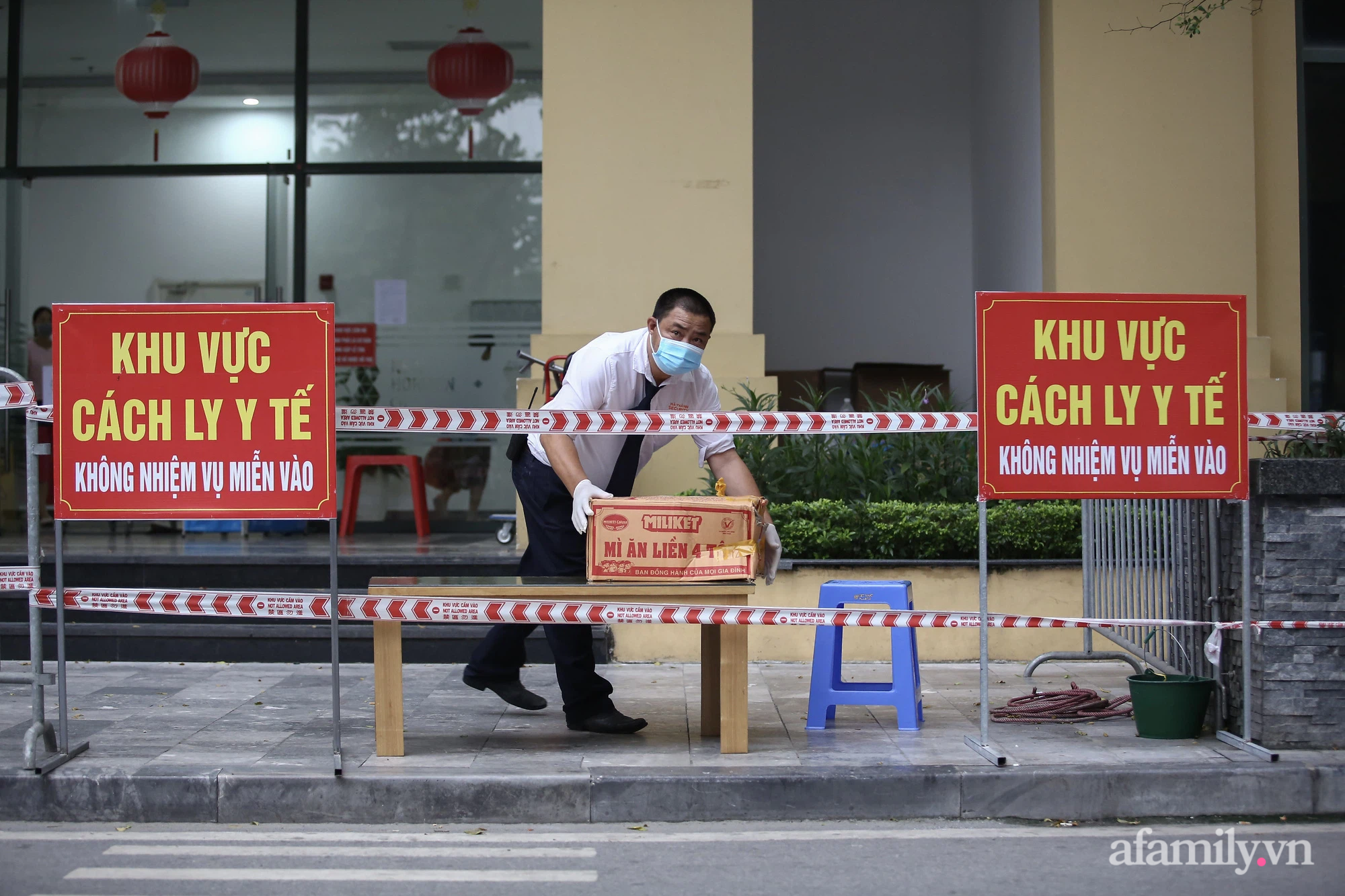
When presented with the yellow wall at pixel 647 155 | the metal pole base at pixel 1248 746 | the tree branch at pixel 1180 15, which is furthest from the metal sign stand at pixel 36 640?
the tree branch at pixel 1180 15

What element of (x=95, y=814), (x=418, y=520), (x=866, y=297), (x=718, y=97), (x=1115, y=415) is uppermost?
(x=718, y=97)

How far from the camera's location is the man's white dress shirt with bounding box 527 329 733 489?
222 inches

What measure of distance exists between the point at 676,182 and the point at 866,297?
14.3ft

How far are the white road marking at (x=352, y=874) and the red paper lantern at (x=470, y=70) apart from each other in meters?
7.93

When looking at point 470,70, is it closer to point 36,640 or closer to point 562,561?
point 562,561

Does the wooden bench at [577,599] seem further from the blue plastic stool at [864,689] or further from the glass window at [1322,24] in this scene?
the glass window at [1322,24]

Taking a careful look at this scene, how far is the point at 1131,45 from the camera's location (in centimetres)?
941

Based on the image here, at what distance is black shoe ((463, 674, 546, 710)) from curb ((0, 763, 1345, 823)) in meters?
0.98

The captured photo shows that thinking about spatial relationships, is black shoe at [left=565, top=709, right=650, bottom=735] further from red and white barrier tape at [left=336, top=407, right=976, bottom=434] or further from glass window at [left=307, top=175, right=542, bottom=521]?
glass window at [left=307, top=175, right=542, bottom=521]

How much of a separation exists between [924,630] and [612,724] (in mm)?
2668

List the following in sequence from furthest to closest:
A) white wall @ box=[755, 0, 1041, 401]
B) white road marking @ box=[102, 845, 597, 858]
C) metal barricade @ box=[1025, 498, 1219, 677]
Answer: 1. white wall @ box=[755, 0, 1041, 401]
2. metal barricade @ box=[1025, 498, 1219, 677]
3. white road marking @ box=[102, 845, 597, 858]

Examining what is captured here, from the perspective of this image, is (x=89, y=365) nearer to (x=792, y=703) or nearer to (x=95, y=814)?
(x=95, y=814)

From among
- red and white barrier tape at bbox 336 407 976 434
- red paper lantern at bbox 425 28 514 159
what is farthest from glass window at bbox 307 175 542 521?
red and white barrier tape at bbox 336 407 976 434

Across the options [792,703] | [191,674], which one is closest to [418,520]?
[191,674]
